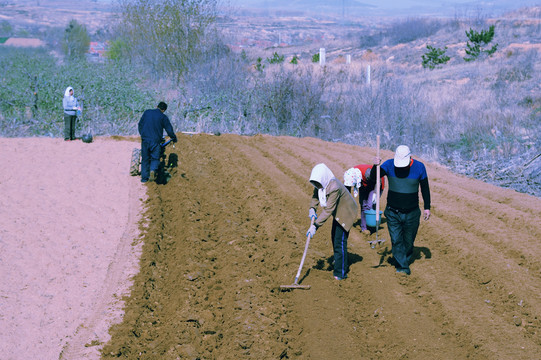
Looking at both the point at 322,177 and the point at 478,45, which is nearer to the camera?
the point at 322,177

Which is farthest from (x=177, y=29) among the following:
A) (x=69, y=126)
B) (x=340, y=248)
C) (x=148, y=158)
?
(x=340, y=248)

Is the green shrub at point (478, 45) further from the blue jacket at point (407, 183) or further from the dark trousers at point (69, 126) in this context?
the blue jacket at point (407, 183)

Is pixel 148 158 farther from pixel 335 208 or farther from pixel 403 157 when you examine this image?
pixel 403 157

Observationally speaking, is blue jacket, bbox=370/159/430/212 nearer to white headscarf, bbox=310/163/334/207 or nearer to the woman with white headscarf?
the woman with white headscarf

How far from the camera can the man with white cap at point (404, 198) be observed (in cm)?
720

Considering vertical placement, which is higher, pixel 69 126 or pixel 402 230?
pixel 69 126

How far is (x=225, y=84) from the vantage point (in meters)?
25.3

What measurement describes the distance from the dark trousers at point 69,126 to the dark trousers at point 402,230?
455 inches

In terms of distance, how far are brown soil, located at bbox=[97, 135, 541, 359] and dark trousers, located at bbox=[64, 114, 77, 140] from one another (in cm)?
579

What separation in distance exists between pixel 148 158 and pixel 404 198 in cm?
691

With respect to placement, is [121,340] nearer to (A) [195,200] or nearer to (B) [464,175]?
(A) [195,200]

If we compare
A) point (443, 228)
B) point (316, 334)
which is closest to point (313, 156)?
point (443, 228)

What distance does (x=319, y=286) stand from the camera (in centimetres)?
731

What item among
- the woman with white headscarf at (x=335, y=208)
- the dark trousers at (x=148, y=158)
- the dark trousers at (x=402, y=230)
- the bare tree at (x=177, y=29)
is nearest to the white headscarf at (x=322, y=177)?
the woman with white headscarf at (x=335, y=208)
